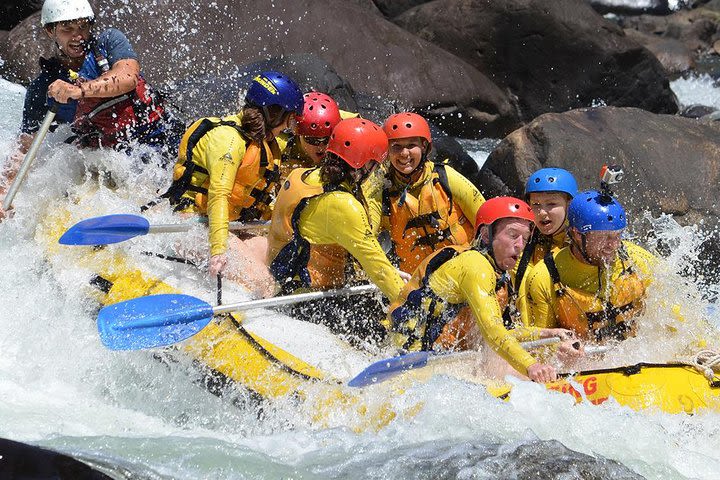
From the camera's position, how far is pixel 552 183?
5.48 m

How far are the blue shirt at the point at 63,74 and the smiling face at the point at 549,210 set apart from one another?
2.97m

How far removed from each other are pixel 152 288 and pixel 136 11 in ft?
19.8

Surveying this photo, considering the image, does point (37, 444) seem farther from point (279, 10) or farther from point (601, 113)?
point (279, 10)

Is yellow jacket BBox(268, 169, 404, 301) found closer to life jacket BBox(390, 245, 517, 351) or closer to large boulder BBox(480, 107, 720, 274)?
life jacket BBox(390, 245, 517, 351)

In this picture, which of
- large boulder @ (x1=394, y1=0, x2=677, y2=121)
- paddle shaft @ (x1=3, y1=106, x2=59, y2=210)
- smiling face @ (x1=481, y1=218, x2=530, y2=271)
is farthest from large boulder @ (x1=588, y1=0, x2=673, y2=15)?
smiling face @ (x1=481, y1=218, x2=530, y2=271)

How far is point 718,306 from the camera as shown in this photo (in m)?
7.18

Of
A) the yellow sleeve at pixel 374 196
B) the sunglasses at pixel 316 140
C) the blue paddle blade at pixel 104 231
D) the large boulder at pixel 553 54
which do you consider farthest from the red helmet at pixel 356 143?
the large boulder at pixel 553 54

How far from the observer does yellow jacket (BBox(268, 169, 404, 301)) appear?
16.4 feet

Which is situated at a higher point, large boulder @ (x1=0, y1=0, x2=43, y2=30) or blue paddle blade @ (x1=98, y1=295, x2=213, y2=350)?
blue paddle blade @ (x1=98, y1=295, x2=213, y2=350)

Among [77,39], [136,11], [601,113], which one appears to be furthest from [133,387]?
[136,11]

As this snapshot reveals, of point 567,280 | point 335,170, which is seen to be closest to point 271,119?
point 335,170

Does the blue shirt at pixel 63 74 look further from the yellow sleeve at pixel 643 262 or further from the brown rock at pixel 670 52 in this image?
the brown rock at pixel 670 52

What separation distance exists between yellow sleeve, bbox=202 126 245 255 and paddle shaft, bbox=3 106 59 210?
1.09 m

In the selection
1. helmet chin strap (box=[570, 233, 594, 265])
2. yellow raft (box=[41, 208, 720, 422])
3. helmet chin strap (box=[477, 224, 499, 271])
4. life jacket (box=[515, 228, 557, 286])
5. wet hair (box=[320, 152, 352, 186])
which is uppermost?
wet hair (box=[320, 152, 352, 186])
